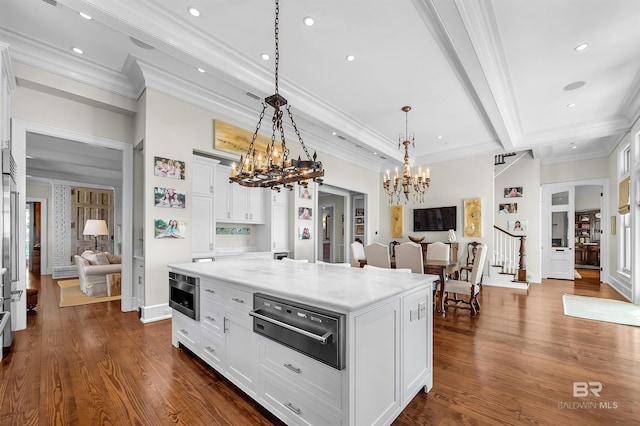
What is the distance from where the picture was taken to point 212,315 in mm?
2451

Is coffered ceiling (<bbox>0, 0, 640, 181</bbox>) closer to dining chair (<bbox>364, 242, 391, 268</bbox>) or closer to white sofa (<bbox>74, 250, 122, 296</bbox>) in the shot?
dining chair (<bbox>364, 242, 391, 268</bbox>)

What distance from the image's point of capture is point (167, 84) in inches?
161

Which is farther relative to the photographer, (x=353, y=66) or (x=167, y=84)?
(x=167, y=84)

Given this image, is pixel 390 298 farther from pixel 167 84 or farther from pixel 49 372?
pixel 167 84

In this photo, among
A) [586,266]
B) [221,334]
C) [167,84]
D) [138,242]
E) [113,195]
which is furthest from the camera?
[586,266]

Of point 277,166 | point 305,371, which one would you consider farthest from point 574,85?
point 305,371

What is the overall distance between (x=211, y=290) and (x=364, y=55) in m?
3.14

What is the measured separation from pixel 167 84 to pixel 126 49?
0.65 m

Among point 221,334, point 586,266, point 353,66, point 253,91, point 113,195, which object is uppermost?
point 353,66

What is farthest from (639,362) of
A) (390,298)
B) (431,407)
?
(390,298)

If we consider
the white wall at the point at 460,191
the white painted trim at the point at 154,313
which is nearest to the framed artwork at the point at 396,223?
the white wall at the point at 460,191

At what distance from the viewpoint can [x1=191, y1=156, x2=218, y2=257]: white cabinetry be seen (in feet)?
15.4

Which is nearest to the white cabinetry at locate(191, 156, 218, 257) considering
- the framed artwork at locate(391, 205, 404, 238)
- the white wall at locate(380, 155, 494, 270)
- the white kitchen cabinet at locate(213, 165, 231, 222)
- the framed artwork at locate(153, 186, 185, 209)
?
the white kitchen cabinet at locate(213, 165, 231, 222)

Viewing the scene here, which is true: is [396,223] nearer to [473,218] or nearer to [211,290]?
[473,218]
